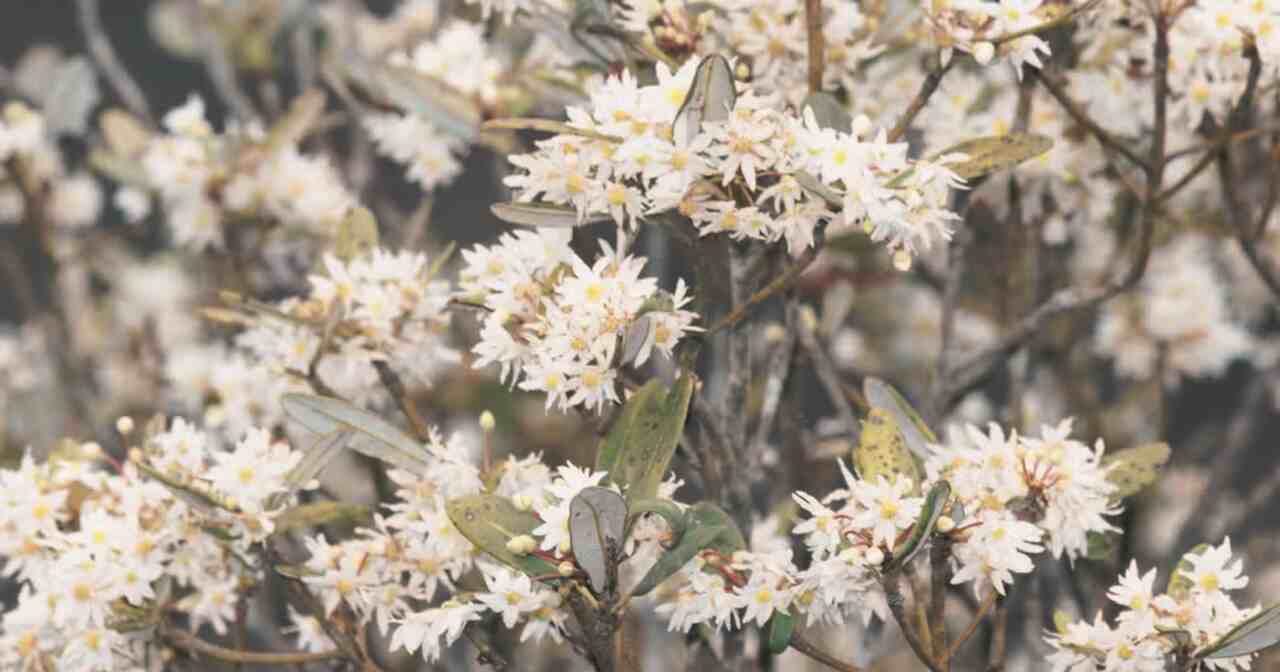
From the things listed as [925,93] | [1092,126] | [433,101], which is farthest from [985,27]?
[433,101]

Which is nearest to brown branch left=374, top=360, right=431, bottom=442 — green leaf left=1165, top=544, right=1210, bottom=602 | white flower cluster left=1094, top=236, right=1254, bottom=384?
green leaf left=1165, top=544, right=1210, bottom=602

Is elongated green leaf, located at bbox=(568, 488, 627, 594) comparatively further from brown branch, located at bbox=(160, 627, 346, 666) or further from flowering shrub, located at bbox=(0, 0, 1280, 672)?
brown branch, located at bbox=(160, 627, 346, 666)

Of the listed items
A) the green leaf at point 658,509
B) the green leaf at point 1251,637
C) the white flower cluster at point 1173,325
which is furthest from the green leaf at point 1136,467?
the white flower cluster at point 1173,325

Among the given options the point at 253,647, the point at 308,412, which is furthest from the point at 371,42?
the point at 308,412

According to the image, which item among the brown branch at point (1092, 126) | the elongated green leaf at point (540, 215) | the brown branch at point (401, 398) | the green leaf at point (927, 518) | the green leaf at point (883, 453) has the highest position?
the brown branch at point (1092, 126)

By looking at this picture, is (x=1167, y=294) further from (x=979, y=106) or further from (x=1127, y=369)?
(x=979, y=106)

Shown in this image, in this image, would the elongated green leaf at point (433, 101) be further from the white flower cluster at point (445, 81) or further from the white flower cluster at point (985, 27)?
the white flower cluster at point (985, 27)
